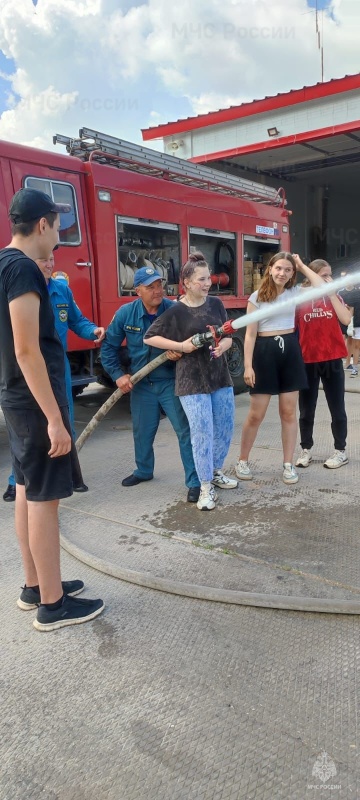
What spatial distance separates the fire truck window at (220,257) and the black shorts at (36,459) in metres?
5.64

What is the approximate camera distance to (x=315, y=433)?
575 centimetres

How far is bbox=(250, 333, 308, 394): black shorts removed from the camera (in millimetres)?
4102

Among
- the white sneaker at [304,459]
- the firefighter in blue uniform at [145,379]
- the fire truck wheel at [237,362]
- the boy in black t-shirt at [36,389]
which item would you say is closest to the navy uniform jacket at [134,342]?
the firefighter in blue uniform at [145,379]

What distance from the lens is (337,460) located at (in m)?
4.61

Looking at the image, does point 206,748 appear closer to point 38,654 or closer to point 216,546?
point 38,654

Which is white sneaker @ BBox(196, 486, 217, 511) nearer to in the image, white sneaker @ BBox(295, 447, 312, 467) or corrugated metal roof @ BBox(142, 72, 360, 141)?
white sneaker @ BBox(295, 447, 312, 467)

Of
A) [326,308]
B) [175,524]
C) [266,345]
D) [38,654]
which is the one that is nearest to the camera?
[38,654]

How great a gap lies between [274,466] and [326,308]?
136 centimetres

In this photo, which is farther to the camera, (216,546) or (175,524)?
(175,524)

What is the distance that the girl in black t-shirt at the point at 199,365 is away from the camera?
377 cm

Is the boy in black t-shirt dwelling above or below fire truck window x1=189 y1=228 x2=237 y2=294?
below

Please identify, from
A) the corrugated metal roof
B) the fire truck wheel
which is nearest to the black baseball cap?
the fire truck wheel

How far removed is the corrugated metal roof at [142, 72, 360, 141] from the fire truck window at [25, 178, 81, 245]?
9266 millimetres

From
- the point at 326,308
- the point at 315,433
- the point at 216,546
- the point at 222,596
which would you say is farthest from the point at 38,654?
the point at 315,433
